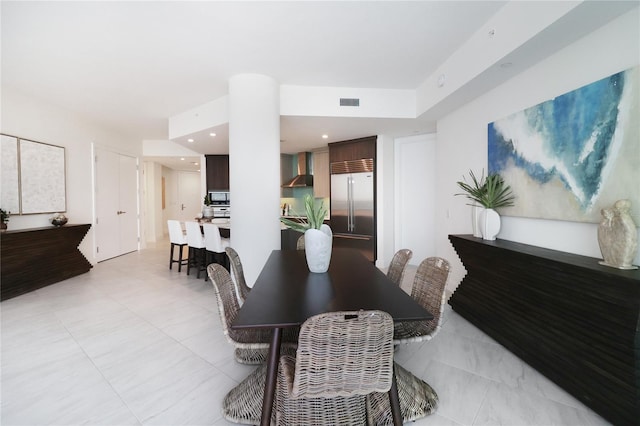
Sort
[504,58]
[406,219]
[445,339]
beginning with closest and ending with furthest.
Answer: [504,58] < [445,339] < [406,219]

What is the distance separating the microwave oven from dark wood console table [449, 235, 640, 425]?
20.0 feet

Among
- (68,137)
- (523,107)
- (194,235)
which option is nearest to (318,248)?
(523,107)

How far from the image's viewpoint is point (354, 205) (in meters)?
5.49

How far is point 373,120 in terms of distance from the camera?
13.8 feet

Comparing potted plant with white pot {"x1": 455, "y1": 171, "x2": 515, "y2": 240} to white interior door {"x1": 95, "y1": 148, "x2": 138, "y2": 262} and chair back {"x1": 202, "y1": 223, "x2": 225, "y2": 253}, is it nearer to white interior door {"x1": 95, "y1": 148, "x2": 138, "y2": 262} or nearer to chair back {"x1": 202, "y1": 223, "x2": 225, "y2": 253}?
chair back {"x1": 202, "y1": 223, "x2": 225, "y2": 253}

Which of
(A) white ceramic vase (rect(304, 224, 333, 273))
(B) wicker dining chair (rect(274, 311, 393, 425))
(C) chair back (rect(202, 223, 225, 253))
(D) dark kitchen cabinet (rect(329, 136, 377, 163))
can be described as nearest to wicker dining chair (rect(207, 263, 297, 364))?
(B) wicker dining chair (rect(274, 311, 393, 425))

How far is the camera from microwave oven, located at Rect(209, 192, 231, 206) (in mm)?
7103

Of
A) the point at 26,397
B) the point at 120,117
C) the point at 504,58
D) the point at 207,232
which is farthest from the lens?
the point at 120,117

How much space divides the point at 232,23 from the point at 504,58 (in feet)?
8.23

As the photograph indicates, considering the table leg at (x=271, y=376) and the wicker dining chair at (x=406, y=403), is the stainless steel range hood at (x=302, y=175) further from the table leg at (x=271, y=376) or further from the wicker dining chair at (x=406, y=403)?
the table leg at (x=271, y=376)

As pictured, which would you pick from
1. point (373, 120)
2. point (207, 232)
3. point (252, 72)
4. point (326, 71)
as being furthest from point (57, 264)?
point (373, 120)

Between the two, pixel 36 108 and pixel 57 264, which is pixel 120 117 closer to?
pixel 36 108

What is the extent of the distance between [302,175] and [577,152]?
5.39 meters

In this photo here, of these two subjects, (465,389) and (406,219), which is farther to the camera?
(406,219)
